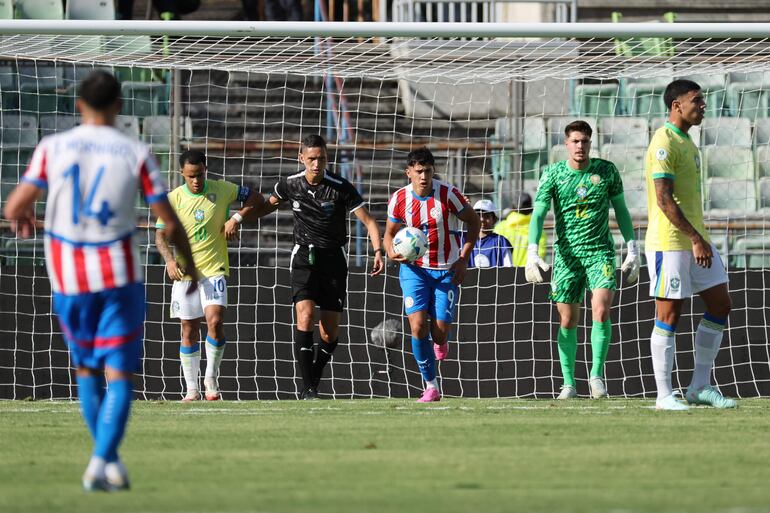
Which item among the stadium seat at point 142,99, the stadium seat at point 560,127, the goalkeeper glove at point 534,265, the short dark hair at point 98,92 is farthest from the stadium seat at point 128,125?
the short dark hair at point 98,92

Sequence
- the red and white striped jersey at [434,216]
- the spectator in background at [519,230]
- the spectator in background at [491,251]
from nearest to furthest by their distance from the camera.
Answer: the red and white striped jersey at [434,216]
the spectator in background at [491,251]
the spectator in background at [519,230]

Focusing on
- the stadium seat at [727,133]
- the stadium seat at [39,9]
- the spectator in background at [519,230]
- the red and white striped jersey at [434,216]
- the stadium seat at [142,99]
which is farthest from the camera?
the stadium seat at [39,9]

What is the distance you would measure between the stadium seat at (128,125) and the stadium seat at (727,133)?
6.63 metres

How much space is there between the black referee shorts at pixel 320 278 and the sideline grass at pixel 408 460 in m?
1.71

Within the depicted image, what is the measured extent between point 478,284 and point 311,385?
2216mm

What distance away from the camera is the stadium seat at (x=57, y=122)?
15.8 meters

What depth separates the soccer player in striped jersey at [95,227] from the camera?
5719 mm

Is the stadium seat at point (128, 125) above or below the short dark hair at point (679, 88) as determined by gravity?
above

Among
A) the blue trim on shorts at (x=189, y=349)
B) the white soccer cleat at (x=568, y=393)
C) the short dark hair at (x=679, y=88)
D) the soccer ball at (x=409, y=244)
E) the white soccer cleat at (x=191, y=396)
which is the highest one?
the short dark hair at (x=679, y=88)

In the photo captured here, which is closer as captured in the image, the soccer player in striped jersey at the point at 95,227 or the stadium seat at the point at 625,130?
the soccer player in striped jersey at the point at 95,227

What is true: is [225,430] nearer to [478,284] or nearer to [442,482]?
[442,482]

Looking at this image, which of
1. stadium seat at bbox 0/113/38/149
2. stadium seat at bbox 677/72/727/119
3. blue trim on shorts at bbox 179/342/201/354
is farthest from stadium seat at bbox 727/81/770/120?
stadium seat at bbox 0/113/38/149

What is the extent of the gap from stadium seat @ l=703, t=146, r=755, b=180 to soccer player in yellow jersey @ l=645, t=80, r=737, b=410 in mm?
6547

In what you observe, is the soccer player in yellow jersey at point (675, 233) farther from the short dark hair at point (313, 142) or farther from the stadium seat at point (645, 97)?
the stadium seat at point (645, 97)
